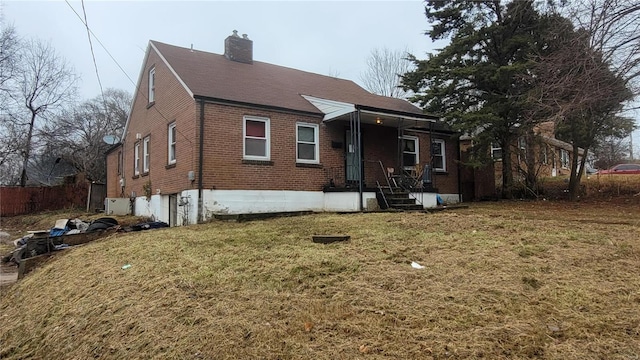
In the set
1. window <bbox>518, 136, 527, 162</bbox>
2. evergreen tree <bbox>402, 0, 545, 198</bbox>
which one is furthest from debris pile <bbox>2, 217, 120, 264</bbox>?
window <bbox>518, 136, 527, 162</bbox>

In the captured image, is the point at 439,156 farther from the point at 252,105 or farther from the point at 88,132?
the point at 88,132

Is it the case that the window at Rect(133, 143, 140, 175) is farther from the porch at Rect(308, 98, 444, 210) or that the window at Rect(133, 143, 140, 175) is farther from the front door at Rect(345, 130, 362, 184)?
the front door at Rect(345, 130, 362, 184)

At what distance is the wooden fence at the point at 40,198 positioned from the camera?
23141mm

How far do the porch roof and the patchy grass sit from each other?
6489mm

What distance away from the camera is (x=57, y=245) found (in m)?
8.87

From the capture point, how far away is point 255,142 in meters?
12.3

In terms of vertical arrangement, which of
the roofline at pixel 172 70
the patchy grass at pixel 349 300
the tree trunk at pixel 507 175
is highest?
the roofline at pixel 172 70

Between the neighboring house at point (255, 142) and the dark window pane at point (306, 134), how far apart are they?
3 cm

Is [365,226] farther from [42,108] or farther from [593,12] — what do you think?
[42,108]

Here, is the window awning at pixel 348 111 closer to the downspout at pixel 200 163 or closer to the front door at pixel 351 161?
the front door at pixel 351 161

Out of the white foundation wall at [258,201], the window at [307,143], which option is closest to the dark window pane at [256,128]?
the window at [307,143]

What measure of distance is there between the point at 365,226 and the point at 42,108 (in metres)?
33.6

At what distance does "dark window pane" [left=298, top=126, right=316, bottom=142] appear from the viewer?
519 inches

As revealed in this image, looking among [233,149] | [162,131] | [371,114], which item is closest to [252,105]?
[233,149]
